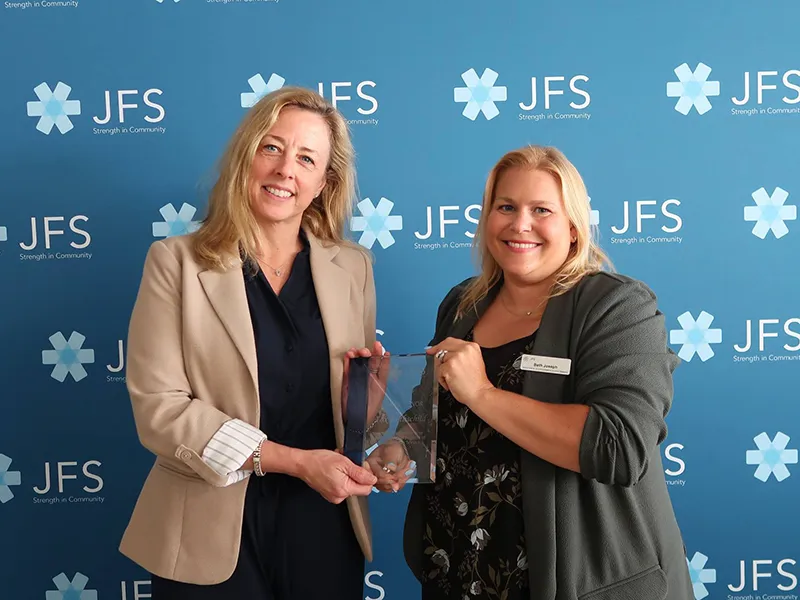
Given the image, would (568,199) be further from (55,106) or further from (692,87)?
(55,106)

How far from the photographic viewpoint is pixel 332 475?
5.69 ft

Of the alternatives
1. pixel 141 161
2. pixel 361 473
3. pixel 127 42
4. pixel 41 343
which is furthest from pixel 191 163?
pixel 361 473

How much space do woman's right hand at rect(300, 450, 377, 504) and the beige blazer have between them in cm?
16

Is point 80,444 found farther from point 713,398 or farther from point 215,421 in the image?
point 713,398

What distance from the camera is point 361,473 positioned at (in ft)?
5.83

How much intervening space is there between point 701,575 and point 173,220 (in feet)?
7.23

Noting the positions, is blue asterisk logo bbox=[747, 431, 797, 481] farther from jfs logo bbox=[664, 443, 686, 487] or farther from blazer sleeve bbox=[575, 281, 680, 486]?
blazer sleeve bbox=[575, 281, 680, 486]

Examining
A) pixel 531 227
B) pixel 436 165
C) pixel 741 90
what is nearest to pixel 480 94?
pixel 436 165

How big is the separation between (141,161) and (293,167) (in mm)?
916

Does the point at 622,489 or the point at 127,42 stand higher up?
the point at 127,42

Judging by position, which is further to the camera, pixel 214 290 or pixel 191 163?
pixel 191 163

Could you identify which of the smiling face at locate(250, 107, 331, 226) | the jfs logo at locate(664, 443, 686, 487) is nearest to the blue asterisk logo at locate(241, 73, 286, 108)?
the smiling face at locate(250, 107, 331, 226)

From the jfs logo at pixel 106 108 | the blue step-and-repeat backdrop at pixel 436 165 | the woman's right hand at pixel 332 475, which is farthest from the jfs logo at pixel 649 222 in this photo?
the jfs logo at pixel 106 108

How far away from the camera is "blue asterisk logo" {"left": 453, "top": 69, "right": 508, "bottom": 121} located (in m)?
2.54
